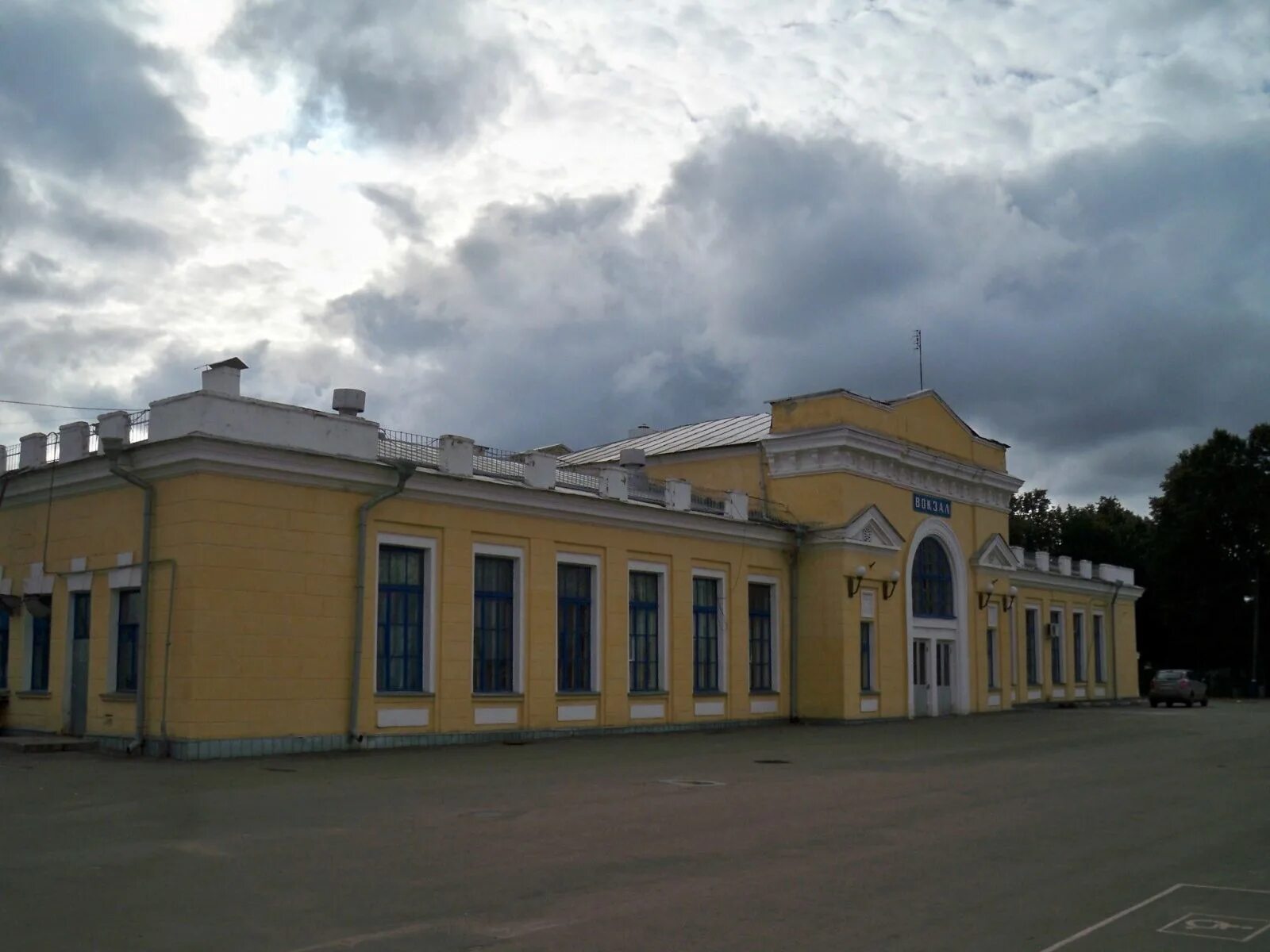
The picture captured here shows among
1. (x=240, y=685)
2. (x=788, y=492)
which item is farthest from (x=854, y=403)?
(x=240, y=685)

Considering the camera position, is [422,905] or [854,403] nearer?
[422,905]

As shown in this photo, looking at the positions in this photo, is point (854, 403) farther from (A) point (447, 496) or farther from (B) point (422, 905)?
(B) point (422, 905)

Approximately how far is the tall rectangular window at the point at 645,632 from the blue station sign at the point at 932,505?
11.0 meters

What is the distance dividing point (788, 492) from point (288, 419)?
666 inches

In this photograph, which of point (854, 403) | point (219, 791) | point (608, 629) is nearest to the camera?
point (219, 791)

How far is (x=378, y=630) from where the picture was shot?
22.5 m

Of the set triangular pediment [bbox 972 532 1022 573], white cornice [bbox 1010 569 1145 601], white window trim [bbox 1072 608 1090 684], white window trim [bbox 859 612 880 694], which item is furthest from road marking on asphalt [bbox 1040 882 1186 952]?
white window trim [bbox 1072 608 1090 684]

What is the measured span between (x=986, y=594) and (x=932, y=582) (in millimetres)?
3249

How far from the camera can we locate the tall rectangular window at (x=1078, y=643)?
50.1 metres

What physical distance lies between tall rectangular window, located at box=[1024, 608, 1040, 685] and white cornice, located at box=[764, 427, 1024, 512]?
9.22m

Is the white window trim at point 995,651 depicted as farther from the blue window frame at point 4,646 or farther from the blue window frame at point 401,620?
the blue window frame at point 4,646

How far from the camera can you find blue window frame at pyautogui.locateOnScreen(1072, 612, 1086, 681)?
50.1 m

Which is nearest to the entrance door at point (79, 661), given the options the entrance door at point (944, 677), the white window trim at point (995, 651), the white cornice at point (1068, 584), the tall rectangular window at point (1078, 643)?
the entrance door at point (944, 677)

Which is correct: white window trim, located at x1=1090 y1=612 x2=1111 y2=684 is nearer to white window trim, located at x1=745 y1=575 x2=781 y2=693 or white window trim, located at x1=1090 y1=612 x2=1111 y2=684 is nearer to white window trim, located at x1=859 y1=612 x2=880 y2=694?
white window trim, located at x1=859 y1=612 x2=880 y2=694
